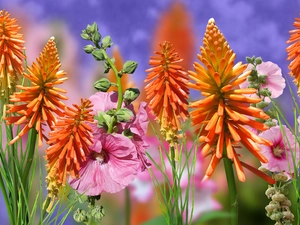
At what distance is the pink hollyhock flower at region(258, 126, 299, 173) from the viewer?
668mm

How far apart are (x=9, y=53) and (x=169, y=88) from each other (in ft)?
0.82

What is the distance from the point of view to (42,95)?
2.25 ft

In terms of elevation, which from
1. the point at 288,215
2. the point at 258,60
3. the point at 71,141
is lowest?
the point at 288,215

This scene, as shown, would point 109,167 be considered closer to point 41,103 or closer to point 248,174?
point 41,103

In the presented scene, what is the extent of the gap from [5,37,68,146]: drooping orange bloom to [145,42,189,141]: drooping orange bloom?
0.40ft

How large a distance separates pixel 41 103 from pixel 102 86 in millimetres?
135

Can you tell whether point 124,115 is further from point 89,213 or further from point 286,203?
point 286,203

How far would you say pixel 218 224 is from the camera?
1.15m

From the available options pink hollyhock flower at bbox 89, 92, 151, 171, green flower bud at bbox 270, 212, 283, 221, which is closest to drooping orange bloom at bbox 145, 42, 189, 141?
pink hollyhock flower at bbox 89, 92, 151, 171

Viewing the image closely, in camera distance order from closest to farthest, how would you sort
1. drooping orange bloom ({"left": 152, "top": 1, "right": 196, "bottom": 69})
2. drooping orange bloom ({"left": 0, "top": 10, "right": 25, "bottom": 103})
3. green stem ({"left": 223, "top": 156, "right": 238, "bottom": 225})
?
green stem ({"left": 223, "top": 156, "right": 238, "bottom": 225}), drooping orange bloom ({"left": 0, "top": 10, "right": 25, "bottom": 103}), drooping orange bloom ({"left": 152, "top": 1, "right": 196, "bottom": 69})

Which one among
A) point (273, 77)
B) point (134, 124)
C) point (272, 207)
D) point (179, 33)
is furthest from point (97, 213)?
point (179, 33)

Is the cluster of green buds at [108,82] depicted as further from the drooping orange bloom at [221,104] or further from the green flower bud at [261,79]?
the green flower bud at [261,79]

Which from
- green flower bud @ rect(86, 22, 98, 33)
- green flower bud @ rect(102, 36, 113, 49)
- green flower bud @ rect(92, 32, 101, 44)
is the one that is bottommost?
green flower bud @ rect(102, 36, 113, 49)

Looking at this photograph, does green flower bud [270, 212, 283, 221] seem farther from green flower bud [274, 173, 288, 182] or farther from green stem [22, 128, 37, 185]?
green stem [22, 128, 37, 185]
